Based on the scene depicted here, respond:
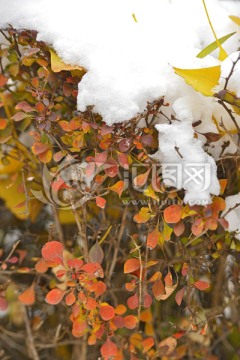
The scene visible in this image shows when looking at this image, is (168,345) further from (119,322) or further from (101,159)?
(101,159)

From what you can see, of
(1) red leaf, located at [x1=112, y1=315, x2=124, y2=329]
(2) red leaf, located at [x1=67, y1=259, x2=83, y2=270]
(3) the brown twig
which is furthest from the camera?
(3) the brown twig

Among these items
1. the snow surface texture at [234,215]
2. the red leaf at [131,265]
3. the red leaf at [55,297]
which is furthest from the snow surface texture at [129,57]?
the red leaf at [55,297]

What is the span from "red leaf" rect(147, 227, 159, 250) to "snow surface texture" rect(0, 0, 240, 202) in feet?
0.41

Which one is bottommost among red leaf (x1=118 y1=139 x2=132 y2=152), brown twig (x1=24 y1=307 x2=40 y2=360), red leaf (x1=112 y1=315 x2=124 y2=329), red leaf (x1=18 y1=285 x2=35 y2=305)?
brown twig (x1=24 y1=307 x2=40 y2=360)

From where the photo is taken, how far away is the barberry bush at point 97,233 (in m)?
0.97

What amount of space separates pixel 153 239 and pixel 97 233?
16 centimetres

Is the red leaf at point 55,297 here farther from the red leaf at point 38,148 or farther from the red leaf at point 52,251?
the red leaf at point 38,148

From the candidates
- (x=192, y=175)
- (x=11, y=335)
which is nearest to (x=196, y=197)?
A: (x=192, y=175)

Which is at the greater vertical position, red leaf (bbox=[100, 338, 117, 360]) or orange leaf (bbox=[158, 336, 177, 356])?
red leaf (bbox=[100, 338, 117, 360])

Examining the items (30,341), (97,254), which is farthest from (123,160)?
(30,341)

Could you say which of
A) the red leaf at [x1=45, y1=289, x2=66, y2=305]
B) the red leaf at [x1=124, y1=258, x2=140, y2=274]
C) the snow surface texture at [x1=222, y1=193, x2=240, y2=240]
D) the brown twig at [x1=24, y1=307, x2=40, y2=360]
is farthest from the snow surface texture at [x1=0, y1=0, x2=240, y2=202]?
the brown twig at [x1=24, y1=307, x2=40, y2=360]

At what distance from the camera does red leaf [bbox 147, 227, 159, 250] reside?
969 mm

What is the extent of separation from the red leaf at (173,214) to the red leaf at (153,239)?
0.06 metres

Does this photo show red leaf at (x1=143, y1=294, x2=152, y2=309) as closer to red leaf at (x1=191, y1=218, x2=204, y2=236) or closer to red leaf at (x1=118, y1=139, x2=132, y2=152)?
red leaf at (x1=191, y1=218, x2=204, y2=236)
